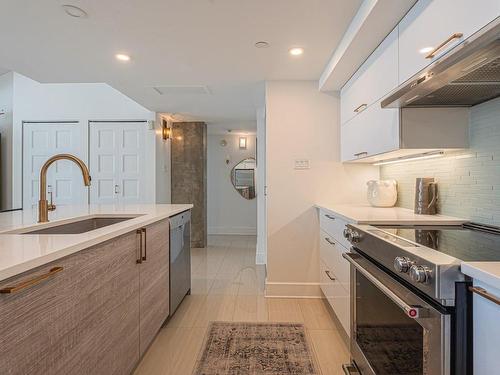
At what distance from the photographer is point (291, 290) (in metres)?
Result: 3.09

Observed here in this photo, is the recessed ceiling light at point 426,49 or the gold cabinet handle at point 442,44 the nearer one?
the gold cabinet handle at point 442,44

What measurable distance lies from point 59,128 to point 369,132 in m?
4.78

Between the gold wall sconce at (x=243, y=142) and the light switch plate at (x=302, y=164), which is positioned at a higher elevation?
the gold wall sconce at (x=243, y=142)

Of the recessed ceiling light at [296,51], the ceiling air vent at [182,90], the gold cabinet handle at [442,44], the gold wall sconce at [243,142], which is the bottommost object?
the gold cabinet handle at [442,44]

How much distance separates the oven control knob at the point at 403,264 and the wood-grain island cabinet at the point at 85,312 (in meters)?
1.12

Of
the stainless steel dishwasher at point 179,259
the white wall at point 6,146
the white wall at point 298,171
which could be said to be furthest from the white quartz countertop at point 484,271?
the white wall at point 6,146

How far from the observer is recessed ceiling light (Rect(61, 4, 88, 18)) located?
1.91 metres

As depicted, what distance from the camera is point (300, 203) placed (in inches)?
123

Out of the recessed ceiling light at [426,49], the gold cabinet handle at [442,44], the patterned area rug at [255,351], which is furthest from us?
the patterned area rug at [255,351]

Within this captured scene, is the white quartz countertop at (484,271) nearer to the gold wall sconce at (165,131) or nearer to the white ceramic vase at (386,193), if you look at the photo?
the white ceramic vase at (386,193)

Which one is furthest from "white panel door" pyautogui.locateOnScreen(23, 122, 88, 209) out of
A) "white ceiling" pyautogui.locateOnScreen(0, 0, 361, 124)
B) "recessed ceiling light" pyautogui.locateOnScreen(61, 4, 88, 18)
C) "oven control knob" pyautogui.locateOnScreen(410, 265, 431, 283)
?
"oven control knob" pyautogui.locateOnScreen(410, 265, 431, 283)

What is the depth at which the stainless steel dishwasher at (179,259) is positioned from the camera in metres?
2.50

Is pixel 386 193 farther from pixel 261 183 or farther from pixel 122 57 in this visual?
pixel 122 57

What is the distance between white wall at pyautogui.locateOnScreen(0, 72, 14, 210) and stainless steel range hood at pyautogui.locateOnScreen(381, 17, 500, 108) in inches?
223
